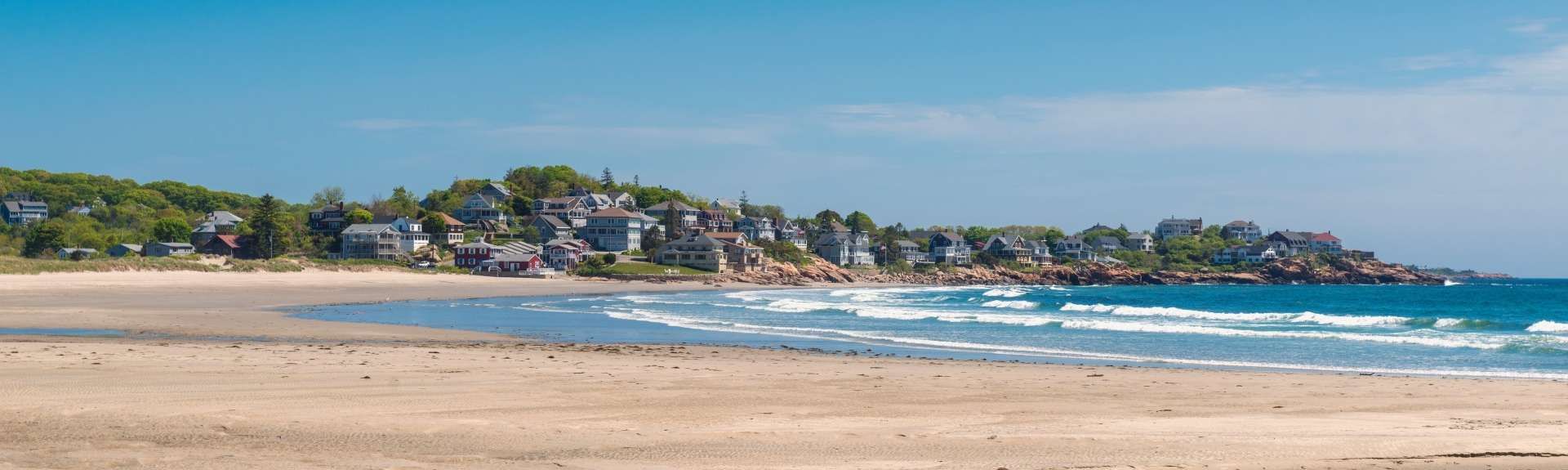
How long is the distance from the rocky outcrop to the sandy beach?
85329 mm

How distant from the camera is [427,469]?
8.43m

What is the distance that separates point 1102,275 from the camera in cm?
13250

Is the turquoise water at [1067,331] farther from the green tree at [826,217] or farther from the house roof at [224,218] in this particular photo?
the green tree at [826,217]

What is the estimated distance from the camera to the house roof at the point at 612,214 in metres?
125

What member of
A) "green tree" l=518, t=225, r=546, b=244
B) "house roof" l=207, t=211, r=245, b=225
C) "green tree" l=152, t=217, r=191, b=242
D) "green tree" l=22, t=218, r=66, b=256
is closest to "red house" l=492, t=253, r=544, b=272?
"green tree" l=518, t=225, r=546, b=244

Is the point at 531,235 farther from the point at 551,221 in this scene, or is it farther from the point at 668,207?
the point at 668,207

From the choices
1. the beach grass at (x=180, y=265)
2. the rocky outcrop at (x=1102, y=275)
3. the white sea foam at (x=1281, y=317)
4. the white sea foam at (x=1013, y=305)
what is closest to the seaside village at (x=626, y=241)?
the rocky outcrop at (x=1102, y=275)

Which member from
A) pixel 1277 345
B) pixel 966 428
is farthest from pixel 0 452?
pixel 1277 345

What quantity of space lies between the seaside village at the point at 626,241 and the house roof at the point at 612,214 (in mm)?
206

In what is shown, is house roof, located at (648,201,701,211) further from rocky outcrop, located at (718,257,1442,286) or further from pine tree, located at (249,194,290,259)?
pine tree, located at (249,194,290,259)

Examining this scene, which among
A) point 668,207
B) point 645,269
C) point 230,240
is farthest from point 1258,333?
point 668,207

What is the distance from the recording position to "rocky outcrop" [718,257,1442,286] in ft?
371

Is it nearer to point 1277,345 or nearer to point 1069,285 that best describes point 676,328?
point 1277,345

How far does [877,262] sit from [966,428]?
134m
